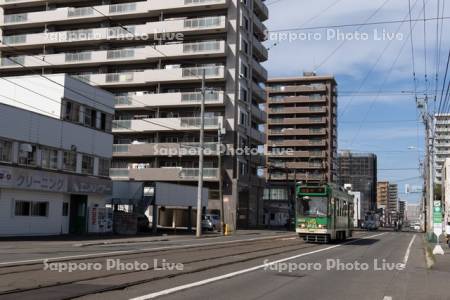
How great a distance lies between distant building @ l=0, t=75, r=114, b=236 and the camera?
3434cm

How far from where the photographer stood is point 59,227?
129ft

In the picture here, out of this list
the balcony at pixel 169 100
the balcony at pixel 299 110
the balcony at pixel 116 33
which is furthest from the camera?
the balcony at pixel 299 110

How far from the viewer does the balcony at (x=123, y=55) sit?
70.6 metres

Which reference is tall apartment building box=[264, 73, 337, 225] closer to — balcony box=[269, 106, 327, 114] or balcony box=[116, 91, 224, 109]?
balcony box=[269, 106, 327, 114]

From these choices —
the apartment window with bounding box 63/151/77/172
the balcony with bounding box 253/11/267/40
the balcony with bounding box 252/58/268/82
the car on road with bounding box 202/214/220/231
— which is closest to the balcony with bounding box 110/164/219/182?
the car on road with bounding box 202/214/220/231

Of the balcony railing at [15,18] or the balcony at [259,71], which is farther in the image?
the balcony at [259,71]

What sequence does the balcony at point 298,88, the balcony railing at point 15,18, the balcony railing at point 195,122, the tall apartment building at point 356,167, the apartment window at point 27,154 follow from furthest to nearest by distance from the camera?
the balcony at point 298,88 < the tall apartment building at point 356,167 < the balcony railing at point 15,18 < the balcony railing at point 195,122 < the apartment window at point 27,154

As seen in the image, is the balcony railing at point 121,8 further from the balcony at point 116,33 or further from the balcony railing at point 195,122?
the balcony railing at point 195,122

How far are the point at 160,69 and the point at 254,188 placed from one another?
66.8 feet

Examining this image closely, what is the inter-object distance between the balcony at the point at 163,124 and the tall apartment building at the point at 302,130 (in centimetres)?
5110

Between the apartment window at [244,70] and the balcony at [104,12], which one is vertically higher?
the balcony at [104,12]

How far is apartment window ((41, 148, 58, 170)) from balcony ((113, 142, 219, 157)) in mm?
31195

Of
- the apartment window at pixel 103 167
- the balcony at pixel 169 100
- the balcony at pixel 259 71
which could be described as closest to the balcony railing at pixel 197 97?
the balcony at pixel 169 100

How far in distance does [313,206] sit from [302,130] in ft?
296
